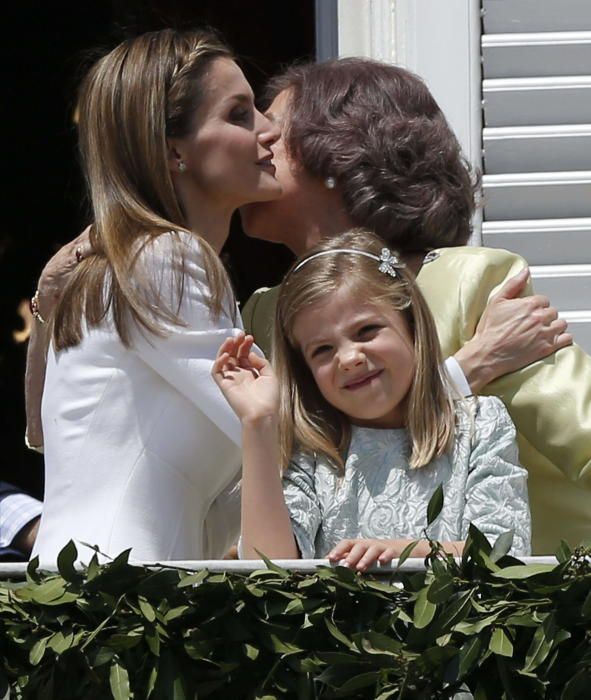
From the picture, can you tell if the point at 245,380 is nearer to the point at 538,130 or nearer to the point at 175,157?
the point at 175,157

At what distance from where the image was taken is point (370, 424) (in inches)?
109

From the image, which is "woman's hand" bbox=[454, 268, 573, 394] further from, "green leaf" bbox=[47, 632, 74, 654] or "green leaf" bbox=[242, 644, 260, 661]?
"green leaf" bbox=[47, 632, 74, 654]

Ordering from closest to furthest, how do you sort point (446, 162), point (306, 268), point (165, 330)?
point (165, 330)
point (306, 268)
point (446, 162)

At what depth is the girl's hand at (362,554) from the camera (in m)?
2.24

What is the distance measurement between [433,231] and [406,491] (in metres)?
0.64

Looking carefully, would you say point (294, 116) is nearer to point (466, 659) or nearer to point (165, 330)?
point (165, 330)

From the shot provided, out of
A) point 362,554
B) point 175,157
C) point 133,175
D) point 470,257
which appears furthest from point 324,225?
point 362,554

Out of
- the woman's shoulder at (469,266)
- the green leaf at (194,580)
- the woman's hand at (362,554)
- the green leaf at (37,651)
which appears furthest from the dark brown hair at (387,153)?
the green leaf at (37,651)

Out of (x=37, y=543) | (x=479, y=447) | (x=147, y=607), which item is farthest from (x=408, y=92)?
(x=147, y=607)

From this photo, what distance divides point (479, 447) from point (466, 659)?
1.87 feet

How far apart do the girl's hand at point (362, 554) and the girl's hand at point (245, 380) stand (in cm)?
28

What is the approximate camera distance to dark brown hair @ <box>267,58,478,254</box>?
3.13 meters

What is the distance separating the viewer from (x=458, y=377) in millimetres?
2885

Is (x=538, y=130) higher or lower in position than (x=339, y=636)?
higher
